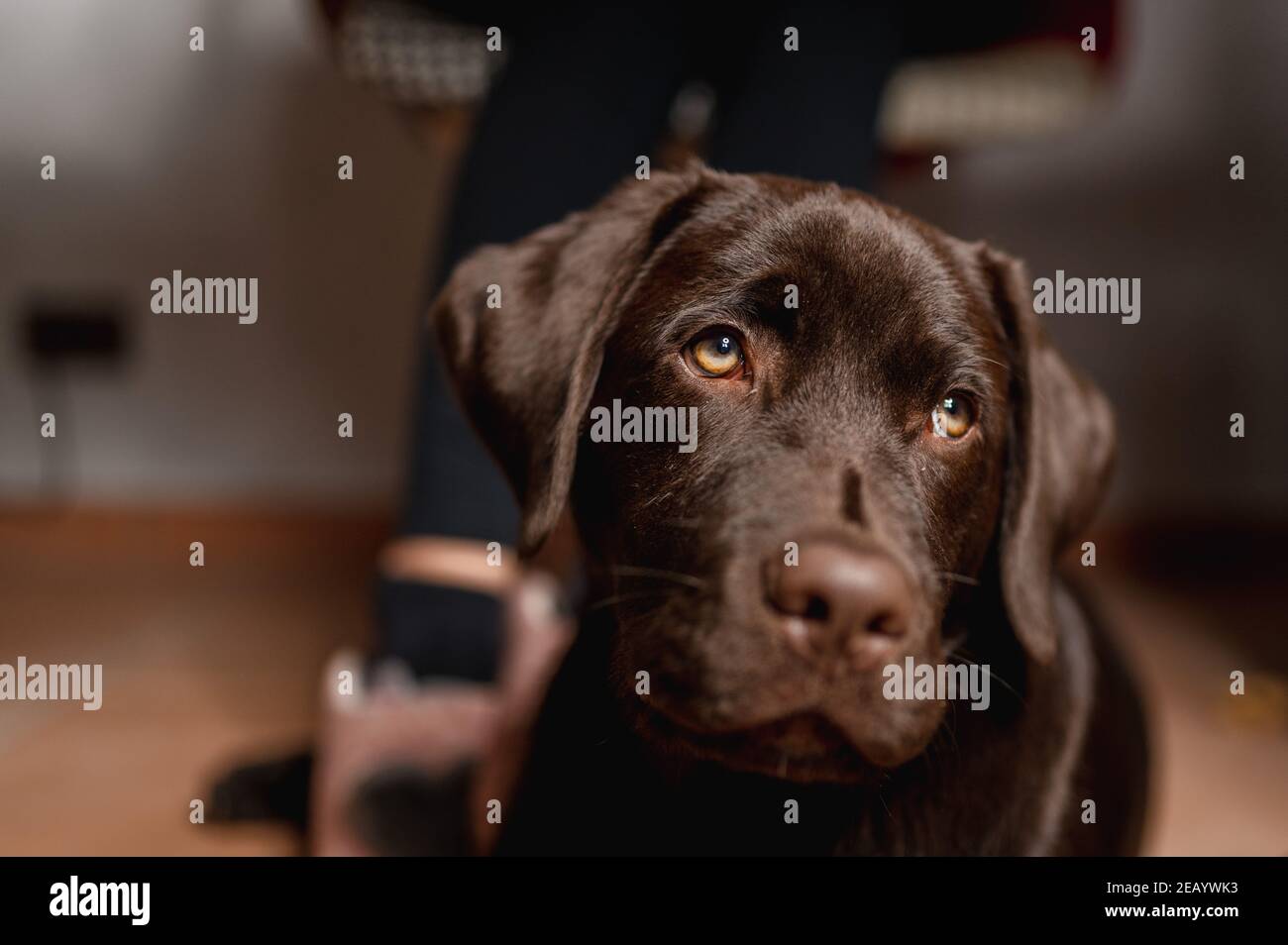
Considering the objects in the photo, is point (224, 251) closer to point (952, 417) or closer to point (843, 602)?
point (952, 417)

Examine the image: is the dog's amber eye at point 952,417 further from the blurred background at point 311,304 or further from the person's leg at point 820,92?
the blurred background at point 311,304

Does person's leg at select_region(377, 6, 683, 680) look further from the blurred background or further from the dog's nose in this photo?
the blurred background

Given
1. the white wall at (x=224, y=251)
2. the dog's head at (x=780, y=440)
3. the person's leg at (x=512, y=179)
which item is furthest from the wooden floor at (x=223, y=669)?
the dog's head at (x=780, y=440)

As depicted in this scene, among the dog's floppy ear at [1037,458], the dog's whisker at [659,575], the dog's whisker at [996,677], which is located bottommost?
the dog's whisker at [996,677]

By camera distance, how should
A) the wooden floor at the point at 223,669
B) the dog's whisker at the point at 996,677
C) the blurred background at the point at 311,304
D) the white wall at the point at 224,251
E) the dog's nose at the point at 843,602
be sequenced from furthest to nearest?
the white wall at the point at 224,251 → the blurred background at the point at 311,304 → the wooden floor at the point at 223,669 → the dog's whisker at the point at 996,677 → the dog's nose at the point at 843,602

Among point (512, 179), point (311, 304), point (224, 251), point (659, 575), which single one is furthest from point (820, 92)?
point (224, 251)

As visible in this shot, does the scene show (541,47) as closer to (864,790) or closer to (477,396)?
(477,396)

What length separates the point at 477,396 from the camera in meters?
1.17

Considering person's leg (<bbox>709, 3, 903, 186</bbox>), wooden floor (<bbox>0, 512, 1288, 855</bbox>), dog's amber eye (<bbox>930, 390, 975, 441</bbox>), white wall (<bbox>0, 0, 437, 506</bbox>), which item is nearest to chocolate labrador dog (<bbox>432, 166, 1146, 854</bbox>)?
dog's amber eye (<bbox>930, 390, 975, 441</bbox>)

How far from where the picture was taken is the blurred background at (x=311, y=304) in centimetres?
318

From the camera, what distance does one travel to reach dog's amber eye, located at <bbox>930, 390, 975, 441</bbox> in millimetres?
1033

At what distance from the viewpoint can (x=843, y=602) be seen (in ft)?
2.52
